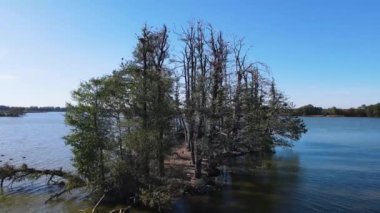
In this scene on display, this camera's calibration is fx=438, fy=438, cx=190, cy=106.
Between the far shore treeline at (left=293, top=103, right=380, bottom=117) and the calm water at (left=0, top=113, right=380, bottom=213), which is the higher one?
the far shore treeline at (left=293, top=103, right=380, bottom=117)

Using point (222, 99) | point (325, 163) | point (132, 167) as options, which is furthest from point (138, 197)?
point (325, 163)

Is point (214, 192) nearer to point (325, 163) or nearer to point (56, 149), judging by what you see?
point (325, 163)

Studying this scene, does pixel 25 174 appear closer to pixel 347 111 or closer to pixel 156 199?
pixel 156 199

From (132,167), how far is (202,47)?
61.4ft

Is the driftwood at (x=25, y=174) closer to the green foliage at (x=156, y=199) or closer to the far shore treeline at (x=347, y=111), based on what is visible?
the green foliage at (x=156, y=199)

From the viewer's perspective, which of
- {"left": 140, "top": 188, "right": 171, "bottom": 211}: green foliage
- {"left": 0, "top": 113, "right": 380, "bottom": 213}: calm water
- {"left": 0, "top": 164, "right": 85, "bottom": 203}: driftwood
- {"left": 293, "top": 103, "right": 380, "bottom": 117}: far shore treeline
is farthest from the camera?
{"left": 293, "top": 103, "right": 380, "bottom": 117}: far shore treeline

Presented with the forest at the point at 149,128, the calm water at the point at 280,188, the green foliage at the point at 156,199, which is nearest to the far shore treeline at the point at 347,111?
the calm water at the point at 280,188

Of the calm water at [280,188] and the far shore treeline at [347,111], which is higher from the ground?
the far shore treeline at [347,111]

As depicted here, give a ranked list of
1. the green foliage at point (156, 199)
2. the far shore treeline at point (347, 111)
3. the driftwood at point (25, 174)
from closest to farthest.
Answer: the green foliage at point (156, 199)
the driftwood at point (25, 174)
the far shore treeline at point (347, 111)

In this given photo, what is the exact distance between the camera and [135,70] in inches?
1275

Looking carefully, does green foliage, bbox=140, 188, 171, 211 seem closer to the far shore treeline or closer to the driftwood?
the driftwood

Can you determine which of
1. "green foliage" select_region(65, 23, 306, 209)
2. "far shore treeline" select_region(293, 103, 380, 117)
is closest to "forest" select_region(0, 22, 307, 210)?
"green foliage" select_region(65, 23, 306, 209)

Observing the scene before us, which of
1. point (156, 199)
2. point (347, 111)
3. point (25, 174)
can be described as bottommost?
point (156, 199)

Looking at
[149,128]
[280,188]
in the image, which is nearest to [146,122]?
[149,128]
